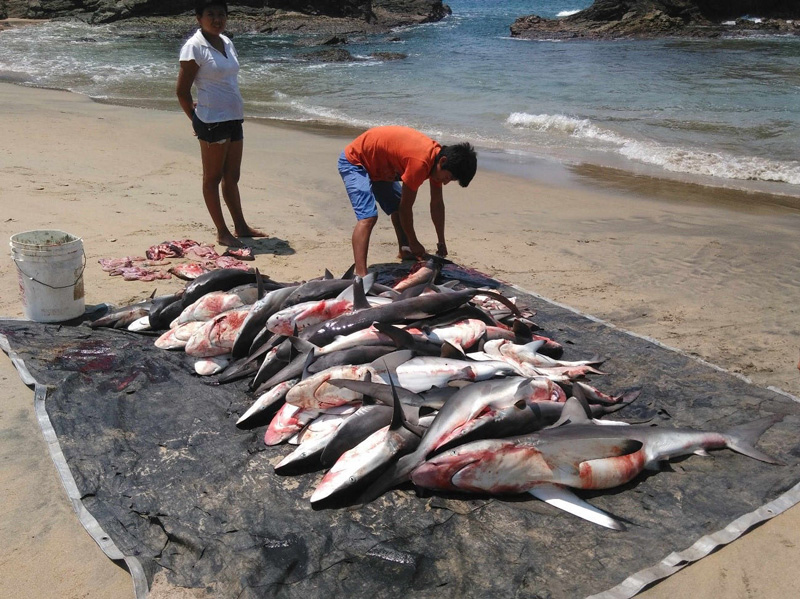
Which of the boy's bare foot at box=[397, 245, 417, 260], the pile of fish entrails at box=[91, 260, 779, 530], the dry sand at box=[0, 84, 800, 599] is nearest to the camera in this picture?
the dry sand at box=[0, 84, 800, 599]

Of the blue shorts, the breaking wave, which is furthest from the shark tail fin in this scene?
the breaking wave

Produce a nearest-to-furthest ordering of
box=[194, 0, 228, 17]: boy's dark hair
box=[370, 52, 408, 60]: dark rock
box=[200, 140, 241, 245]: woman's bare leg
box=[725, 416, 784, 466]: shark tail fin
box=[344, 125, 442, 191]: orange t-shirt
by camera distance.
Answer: box=[725, 416, 784, 466]: shark tail fin
box=[344, 125, 442, 191]: orange t-shirt
box=[194, 0, 228, 17]: boy's dark hair
box=[200, 140, 241, 245]: woman's bare leg
box=[370, 52, 408, 60]: dark rock

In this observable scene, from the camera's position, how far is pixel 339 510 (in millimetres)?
3287

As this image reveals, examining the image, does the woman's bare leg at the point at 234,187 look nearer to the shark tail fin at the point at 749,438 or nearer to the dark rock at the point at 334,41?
the shark tail fin at the point at 749,438

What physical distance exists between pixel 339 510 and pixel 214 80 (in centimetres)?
441

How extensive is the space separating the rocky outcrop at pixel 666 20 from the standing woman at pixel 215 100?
35805 millimetres

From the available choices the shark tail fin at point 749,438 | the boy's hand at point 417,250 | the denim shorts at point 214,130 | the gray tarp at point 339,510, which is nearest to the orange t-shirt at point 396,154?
the boy's hand at point 417,250

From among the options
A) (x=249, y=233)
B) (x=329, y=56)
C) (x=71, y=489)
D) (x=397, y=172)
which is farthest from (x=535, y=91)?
(x=71, y=489)

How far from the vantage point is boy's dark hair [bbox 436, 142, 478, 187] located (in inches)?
216

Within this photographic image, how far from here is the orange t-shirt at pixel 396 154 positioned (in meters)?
5.73

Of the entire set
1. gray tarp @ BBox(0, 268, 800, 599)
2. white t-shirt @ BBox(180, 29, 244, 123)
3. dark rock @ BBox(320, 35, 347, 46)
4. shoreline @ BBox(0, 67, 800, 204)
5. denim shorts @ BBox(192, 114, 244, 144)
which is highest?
dark rock @ BBox(320, 35, 347, 46)

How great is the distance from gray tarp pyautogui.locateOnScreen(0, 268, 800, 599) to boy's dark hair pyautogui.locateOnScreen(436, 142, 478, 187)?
2003mm

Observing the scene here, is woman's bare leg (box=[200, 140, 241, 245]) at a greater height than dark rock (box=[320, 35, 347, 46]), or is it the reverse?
dark rock (box=[320, 35, 347, 46])

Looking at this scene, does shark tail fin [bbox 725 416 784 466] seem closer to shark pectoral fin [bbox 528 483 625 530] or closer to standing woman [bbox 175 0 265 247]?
shark pectoral fin [bbox 528 483 625 530]
